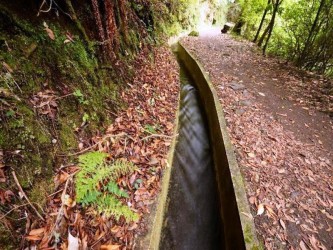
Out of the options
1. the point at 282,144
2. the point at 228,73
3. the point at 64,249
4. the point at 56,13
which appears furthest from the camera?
the point at 228,73

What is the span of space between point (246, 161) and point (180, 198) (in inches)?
55.0

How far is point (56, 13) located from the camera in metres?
3.36

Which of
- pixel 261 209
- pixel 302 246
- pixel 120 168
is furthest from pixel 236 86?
pixel 120 168

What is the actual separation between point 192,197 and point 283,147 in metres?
2.21

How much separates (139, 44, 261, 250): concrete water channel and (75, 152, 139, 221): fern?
485 millimetres

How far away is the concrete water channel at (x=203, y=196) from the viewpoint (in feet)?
10.8

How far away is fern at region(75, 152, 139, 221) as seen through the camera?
2416 mm

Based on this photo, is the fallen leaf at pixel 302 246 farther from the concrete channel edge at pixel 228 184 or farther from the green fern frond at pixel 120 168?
the green fern frond at pixel 120 168

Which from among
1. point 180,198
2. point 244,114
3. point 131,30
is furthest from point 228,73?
point 180,198

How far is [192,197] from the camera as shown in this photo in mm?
4277

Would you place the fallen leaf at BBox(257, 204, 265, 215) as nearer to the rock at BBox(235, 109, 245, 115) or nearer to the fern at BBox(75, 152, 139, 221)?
the fern at BBox(75, 152, 139, 221)

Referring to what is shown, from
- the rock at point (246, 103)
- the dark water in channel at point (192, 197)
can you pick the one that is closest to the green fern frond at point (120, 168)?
the dark water in channel at point (192, 197)

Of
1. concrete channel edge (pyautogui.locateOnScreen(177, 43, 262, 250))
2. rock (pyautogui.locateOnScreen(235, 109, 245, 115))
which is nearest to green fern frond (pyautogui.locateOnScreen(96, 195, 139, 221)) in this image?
concrete channel edge (pyautogui.locateOnScreen(177, 43, 262, 250))

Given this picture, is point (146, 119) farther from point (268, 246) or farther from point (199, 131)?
point (268, 246)
